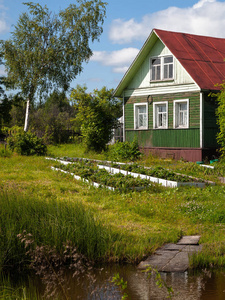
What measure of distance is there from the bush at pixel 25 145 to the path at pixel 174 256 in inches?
575

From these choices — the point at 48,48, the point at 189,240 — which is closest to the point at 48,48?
the point at 48,48

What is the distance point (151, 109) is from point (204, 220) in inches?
573

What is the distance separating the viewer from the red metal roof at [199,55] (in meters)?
19.8

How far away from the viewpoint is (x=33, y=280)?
18.1 ft

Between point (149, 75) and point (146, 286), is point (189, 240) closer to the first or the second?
point (146, 286)

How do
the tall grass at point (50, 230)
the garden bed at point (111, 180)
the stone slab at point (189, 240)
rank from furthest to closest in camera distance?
the garden bed at point (111, 180), the stone slab at point (189, 240), the tall grass at point (50, 230)

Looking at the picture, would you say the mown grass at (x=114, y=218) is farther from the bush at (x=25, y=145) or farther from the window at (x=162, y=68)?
the window at (x=162, y=68)

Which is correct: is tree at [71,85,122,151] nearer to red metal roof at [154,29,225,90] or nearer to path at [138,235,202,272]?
red metal roof at [154,29,225,90]

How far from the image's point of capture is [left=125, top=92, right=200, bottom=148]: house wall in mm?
19922

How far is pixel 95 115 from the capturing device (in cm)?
2467

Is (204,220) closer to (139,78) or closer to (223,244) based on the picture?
(223,244)

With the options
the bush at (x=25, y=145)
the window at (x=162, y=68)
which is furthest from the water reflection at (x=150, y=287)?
the window at (x=162, y=68)

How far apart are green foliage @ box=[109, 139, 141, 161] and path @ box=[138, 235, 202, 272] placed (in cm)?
1425

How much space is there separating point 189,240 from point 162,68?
1587 centimetres
